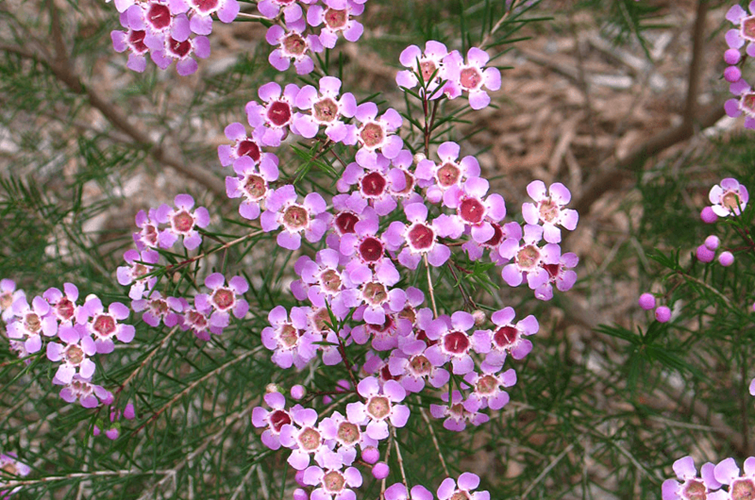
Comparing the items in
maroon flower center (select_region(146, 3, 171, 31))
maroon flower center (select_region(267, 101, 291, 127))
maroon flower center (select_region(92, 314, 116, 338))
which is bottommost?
maroon flower center (select_region(92, 314, 116, 338))

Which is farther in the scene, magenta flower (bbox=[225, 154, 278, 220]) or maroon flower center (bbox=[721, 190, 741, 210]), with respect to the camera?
maroon flower center (bbox=[721, 190, 741, 210])

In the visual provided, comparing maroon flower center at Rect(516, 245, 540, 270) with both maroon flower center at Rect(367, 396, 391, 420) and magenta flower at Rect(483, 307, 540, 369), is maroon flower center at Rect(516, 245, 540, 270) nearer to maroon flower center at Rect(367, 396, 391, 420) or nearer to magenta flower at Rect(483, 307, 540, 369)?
magenta flower at Rect(483, 307, 540, 369)

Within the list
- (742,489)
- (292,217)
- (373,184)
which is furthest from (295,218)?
(742,489)

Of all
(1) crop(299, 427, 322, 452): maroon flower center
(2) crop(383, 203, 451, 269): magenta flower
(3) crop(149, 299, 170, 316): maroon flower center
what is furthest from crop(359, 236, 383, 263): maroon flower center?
(3) crop(149, 299, 170, 316): maroon flower center

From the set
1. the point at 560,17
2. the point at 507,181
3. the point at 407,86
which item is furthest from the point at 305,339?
the point at 560,17

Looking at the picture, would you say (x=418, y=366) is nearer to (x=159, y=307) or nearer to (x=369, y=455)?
(x=369, y=455)

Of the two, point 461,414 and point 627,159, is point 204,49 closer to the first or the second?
point 461,414

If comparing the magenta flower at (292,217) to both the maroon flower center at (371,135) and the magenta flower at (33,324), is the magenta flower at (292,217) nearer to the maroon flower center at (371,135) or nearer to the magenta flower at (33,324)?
the maroon flower center at (371,135)
